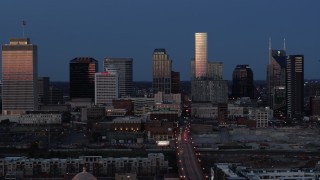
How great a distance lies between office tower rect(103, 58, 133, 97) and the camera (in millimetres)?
111562

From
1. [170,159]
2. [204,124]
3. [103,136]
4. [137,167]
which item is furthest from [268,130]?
[137,167]

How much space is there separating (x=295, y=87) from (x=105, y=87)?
20.3m

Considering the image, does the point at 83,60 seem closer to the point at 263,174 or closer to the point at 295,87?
the point at 295,87

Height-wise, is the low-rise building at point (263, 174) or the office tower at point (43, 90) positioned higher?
the office tower at point (43, 90)

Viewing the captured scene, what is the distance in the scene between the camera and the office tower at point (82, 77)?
356 ft

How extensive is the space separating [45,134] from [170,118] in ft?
39.7

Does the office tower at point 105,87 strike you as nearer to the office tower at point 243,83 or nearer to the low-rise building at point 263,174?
the office tower at point 243,83

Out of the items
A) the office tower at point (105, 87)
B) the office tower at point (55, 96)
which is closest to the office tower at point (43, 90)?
the office tower at point (55, 96)

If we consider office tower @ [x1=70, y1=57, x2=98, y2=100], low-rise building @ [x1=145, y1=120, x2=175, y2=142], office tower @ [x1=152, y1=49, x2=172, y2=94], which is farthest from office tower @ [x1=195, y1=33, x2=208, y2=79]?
low-rise building @ [x1=145, y1=120, x2=175, y2=142]

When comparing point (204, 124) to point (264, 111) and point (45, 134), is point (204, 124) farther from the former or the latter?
point (45, 134)

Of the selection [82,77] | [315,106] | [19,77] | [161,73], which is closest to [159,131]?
[19,77]

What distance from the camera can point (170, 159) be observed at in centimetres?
4759

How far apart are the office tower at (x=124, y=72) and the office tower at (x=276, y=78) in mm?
17414

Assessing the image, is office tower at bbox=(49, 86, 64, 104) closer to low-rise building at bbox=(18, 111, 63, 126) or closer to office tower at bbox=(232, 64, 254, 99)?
office tower at bbox=(232, 64, 254, 99)
